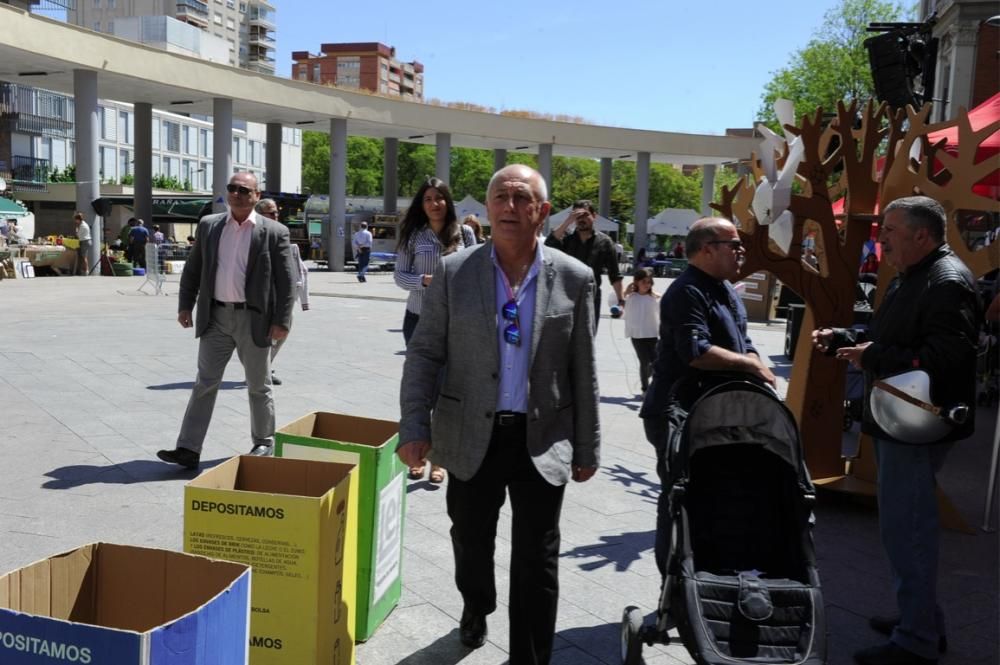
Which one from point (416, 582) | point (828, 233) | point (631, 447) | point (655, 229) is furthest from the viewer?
point (655, 229)

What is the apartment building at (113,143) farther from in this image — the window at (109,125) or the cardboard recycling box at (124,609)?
the cardboard recycling box at (124,609)

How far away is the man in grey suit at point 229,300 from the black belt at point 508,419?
3.29 m

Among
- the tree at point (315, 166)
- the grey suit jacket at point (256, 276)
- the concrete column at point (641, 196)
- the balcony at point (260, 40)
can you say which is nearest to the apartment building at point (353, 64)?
the balcony at point (260, 40)

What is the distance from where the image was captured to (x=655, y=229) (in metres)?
50.4

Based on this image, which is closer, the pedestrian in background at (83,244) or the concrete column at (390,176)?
the pedestrian in background at (83,244)

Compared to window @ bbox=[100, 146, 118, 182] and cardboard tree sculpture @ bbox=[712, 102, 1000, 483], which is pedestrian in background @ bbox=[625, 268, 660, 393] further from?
window @ bbox=[100, 146, 118, 182]

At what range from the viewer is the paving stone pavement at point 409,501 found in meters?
4.08

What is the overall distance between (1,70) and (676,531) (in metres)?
30.7

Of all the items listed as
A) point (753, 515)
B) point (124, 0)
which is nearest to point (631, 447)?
point (753, 515)

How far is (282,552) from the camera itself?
3.07 m

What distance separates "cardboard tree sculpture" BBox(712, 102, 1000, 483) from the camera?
5.77 meters

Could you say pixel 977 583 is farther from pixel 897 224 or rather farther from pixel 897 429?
pixel 897 224

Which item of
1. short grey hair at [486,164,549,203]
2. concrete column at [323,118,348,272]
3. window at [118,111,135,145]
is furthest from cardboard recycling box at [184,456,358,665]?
window at [118,111,135,145]

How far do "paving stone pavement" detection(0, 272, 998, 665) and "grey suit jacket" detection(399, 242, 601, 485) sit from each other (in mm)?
925
